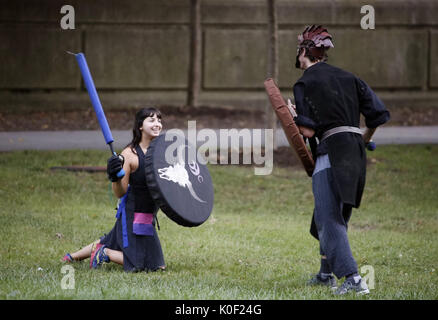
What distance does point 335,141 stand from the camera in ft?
20.0

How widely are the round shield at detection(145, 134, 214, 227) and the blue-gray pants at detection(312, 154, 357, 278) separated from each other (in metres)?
1.18

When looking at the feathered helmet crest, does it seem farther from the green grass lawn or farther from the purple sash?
the purple sash

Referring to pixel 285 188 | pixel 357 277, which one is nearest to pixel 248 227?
pixel 285 188

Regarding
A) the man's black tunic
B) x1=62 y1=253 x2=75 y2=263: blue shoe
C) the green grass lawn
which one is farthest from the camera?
x1=62 y1=253 x2=75 y2=263: blue shoe

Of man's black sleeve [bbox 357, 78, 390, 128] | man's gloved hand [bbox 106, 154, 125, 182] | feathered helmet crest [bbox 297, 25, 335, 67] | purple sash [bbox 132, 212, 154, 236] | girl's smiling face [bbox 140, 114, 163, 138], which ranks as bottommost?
purple sash [bbox 132, 212, 154, 236]

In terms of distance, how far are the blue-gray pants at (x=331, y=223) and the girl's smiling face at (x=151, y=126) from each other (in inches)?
65.5

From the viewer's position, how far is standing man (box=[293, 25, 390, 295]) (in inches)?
239

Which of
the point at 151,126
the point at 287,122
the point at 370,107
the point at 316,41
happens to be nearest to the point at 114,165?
the point at 151,126

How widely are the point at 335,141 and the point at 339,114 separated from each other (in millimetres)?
201

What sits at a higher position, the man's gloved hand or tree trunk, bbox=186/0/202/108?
tree trunk, bbox=186/0/202/108

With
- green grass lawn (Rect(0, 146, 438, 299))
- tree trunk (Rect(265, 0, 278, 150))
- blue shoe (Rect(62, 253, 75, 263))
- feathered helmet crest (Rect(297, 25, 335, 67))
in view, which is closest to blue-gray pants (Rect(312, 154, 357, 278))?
green grass lawn (Rect(0, 146, 438, 299))

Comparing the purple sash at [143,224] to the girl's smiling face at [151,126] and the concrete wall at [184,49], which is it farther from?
the concrete wall at [184,49]

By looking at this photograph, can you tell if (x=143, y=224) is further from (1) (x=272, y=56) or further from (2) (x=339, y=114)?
(1) (x=272, y=56)

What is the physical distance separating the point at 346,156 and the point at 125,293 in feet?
6.13
